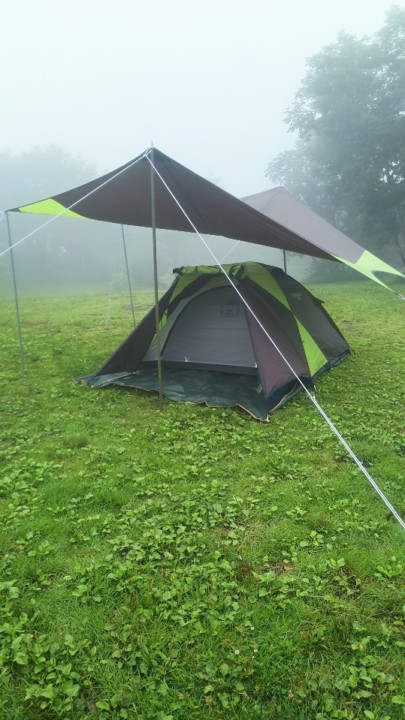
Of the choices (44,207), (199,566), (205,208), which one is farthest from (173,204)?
(199,566)

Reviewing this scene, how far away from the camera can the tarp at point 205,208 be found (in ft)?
14.5

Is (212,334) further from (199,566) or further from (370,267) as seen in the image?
(199,566)

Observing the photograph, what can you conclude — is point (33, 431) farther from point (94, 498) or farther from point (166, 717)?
point (166, 717)

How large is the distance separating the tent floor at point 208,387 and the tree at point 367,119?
18.2 meters

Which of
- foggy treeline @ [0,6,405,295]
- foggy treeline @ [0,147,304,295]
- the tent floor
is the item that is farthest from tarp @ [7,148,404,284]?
foggy treeline @ [0,147,304,295]

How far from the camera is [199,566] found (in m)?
2.50

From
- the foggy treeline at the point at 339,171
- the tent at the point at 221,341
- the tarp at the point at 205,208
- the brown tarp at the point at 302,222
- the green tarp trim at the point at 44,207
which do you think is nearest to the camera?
the tarp at the point at 205,208

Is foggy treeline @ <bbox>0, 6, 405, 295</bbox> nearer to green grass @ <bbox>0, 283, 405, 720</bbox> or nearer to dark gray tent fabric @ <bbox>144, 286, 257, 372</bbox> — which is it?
dark gray tent fabric @ <bbox>144, 286, 257, 372</bbox>

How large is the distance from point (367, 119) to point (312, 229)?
19292 millimetres

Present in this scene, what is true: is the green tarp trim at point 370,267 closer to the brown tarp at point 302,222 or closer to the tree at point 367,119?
the brown tarp at point 302,222

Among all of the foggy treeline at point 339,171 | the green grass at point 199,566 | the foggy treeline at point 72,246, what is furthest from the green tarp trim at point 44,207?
the foggy treeline at point 72,246

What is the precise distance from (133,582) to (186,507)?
0.75 m

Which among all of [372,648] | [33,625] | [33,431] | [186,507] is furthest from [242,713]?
[33,431]

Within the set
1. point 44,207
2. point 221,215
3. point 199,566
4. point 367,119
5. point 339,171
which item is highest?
point 367,119
